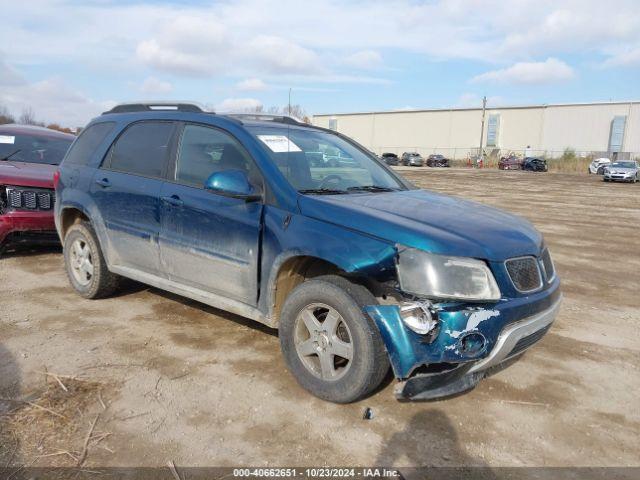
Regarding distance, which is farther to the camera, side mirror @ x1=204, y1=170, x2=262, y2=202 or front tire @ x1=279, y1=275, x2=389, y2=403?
side mirror @ x1=204, y1=170, x2=262, y2=202

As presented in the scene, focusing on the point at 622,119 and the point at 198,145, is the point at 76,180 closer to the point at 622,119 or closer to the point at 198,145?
the point at 198,145

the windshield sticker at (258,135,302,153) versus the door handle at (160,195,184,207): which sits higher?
the windshield sticker at (258,135,302,153)

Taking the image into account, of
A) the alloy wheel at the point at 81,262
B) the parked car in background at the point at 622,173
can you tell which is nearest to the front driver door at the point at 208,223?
the alloy wheel at the point at 81,262

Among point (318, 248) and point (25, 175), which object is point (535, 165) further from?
point (318, 248)

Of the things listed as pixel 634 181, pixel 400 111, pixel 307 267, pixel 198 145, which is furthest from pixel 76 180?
pixel 400 111

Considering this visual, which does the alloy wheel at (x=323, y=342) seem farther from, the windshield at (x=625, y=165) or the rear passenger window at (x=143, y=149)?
the windshield at (x=625, y=165)

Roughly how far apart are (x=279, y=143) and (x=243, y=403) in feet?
6.10

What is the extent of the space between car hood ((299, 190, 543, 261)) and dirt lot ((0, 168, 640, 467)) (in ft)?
3.40

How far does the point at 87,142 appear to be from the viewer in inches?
211

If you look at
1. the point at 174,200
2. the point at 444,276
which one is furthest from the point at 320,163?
the point at 444,276

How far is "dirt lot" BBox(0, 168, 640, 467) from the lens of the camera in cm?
288

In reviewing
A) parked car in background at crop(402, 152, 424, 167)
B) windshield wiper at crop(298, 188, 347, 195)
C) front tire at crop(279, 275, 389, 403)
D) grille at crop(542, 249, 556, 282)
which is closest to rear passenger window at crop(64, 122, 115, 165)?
windshield wiper at crop(298, 188, 347, 195)

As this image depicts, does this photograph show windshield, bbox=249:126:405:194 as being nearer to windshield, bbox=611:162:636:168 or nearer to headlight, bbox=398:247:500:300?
headlight, bbox=398:247:500:300

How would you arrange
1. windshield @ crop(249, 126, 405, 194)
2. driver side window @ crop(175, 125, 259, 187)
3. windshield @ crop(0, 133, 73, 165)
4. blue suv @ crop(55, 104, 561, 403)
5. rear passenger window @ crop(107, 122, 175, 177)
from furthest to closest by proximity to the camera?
1. windshield @ crop(0, 133, 73, 165)
2. rear passenger window @ crop(107, 122, 175, 177)
3. driver side window @ crop(175, 125, 259, 187)
4. windshield @ crop(249, 126, 405, 194)
5. blue suv @ crop(55, 104, 561, 403)
